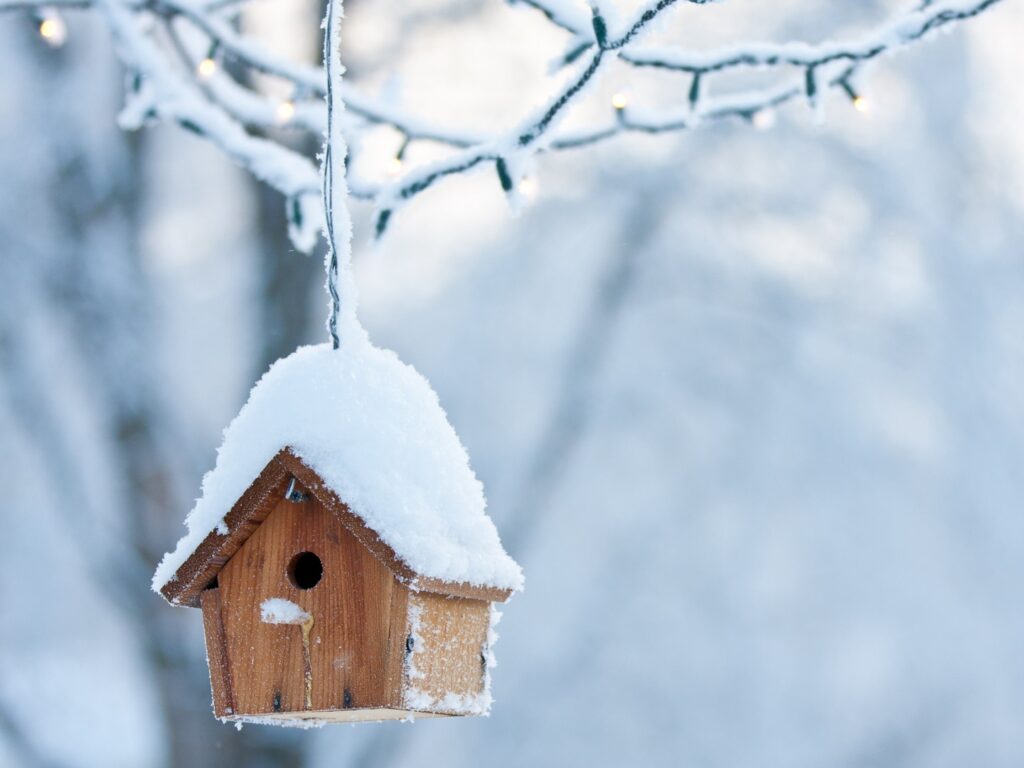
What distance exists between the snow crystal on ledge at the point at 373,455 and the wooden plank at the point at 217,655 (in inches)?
3.8

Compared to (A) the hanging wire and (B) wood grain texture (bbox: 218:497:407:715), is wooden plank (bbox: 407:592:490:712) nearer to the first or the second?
(B) wood grain texture (bbox: 218:497:407:715)

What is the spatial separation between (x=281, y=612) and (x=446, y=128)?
959 mm

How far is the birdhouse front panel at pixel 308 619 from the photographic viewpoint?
6.85 ft

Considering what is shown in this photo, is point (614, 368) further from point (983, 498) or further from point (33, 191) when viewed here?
point (33, 191)

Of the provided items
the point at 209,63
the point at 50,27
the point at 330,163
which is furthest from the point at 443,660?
the point at 50,27

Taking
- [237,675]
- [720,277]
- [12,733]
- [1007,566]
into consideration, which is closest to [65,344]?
[12,733]

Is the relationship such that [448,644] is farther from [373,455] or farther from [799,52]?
[799,52]

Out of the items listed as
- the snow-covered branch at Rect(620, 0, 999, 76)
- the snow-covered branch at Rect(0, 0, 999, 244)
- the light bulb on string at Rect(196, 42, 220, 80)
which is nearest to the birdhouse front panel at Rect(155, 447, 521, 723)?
the snow-covered branch at Rect(0, 0, 999, 244)

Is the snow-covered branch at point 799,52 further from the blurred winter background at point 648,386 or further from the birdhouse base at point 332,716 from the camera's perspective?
the blurred winter background at point 648,386

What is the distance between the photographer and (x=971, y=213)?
372 inches

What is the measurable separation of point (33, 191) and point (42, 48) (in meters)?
0.80

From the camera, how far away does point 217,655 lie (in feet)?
7.47

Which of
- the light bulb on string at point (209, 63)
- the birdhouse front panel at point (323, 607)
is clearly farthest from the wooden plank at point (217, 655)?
the light bulb on string at point (209, 63)

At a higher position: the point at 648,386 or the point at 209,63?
the point at 648,386
